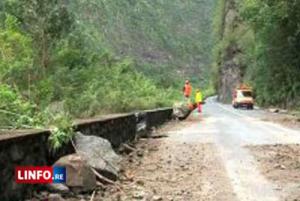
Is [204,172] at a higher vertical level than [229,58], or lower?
lower

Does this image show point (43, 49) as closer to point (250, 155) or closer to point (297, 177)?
point (250, 155)

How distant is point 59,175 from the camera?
898cm

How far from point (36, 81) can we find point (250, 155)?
6.35 metres

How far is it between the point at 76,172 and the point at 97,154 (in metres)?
1.64

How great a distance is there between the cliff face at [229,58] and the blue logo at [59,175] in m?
88.9

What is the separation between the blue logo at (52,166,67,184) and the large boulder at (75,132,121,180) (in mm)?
1142

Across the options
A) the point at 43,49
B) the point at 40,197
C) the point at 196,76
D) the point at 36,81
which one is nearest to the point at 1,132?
the point at 40,197

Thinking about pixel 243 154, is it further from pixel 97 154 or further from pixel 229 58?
pixel 229 58

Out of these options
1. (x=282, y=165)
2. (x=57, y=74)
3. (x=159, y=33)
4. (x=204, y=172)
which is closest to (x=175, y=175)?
(x=204, y=172)

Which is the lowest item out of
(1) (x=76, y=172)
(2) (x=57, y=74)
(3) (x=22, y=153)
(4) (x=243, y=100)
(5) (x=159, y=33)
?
(4) (x=243, y=100)

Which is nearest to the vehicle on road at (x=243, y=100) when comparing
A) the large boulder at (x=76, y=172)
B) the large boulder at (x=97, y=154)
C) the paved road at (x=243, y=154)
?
the paved road at (x=243, y=154)

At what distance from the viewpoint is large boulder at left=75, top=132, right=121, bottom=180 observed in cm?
1068

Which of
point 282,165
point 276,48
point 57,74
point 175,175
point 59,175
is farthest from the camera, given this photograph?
point 276,48

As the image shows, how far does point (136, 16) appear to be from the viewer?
10981 centimetres
